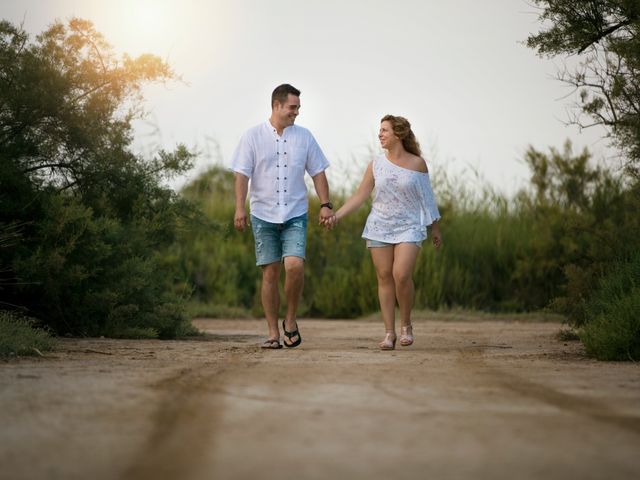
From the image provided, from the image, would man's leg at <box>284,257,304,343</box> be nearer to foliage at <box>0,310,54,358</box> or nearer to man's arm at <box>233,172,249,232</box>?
man's arm at <box>233,172,249,232</box>

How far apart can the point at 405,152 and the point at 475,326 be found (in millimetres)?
5806

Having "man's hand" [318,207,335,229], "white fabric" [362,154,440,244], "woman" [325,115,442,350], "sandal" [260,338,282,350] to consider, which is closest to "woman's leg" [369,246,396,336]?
"woman" [325,115,442,350]

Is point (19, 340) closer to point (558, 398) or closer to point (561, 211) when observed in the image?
point (558, 398)

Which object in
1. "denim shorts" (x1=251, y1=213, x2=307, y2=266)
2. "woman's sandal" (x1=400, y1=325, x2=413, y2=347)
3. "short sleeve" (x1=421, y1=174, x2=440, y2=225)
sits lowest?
"woman's sandal" (x1=400, y1=325, x2=413, y2=347)

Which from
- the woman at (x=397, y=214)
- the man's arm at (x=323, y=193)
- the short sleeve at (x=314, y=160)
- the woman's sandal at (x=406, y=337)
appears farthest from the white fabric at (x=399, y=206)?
the woman's sandal at (x=406, y=337)

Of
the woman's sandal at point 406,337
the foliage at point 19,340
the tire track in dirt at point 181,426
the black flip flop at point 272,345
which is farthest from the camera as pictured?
the woman's sandal at point 406,337

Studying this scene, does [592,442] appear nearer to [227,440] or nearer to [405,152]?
[227,440]

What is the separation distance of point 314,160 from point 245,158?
25.4 inches

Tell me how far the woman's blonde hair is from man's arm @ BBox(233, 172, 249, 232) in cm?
137

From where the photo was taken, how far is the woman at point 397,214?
9.04 meters

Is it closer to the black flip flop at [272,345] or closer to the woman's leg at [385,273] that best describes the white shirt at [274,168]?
the woman's leg at [385,273]

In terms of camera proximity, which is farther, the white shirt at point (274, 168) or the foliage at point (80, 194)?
the foliage at point (80, 194)

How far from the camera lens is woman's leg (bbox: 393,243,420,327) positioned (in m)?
8.99

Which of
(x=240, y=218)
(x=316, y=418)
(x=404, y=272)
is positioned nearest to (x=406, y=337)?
(x=404, y=272)
